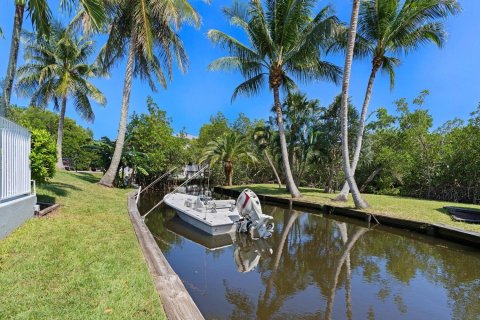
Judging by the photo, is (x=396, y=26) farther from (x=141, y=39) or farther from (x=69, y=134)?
(x=69, y=134)

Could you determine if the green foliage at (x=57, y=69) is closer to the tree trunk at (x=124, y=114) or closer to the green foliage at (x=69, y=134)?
the tree trunk at (x=124, y=114)

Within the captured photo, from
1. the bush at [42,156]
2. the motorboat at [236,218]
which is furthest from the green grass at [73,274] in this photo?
the motorboat at [236,218]

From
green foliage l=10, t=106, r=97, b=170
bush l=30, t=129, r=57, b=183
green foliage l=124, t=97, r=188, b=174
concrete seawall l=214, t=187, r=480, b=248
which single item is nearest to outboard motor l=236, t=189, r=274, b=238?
concrete seawall l=214, t=187, r=480, b=248

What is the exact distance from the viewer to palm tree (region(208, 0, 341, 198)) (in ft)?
51.4

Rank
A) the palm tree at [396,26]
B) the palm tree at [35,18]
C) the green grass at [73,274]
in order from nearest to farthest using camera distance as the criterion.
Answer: the green grass at [73,274], the palm tree at [35,18], the palm tree at [396,26]

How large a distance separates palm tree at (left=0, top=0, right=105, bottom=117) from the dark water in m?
6.03

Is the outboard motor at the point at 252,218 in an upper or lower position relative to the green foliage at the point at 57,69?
lower

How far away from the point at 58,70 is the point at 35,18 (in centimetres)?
1695

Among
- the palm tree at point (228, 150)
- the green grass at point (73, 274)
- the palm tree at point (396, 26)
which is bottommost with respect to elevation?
the green grass at point (73, 274)

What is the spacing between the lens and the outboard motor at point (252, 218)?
9688 mm

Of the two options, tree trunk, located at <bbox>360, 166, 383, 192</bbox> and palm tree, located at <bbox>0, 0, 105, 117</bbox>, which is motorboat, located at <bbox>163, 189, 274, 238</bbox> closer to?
palm tree, located at <bbox>0, 0, 105, 117</bbox>

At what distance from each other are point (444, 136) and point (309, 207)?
14.9 m

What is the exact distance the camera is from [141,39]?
48.5ft

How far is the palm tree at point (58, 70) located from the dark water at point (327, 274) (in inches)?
663
